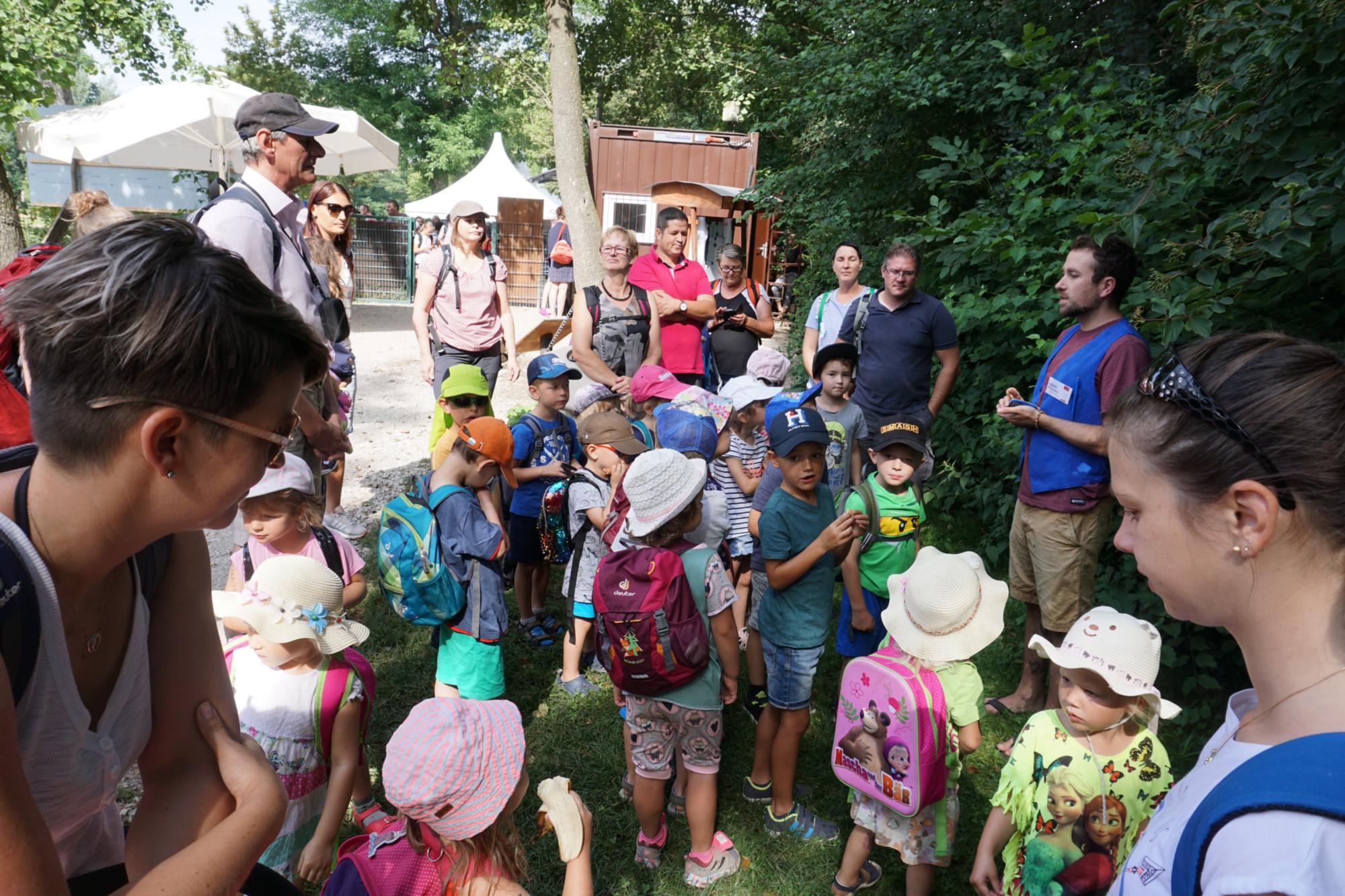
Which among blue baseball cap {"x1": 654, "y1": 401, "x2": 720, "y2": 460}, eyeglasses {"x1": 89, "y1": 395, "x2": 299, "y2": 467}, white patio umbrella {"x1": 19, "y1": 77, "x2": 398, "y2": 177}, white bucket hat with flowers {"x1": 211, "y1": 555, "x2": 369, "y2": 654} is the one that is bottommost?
white bucket hat with flowers {"x1": 211, "y1": 555, "x2": 369, "y2": 654}

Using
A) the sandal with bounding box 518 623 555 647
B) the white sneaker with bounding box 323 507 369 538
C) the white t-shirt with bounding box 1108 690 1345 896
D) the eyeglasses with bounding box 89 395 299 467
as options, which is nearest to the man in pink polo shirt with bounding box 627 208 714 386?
the sandal with bounding box 518 623 555 647

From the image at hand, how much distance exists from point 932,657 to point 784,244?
13.4 metres

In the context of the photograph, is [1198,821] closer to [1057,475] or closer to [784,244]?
[1057,475]

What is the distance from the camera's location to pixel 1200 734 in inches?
161

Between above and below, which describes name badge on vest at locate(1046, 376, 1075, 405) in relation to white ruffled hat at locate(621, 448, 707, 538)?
above

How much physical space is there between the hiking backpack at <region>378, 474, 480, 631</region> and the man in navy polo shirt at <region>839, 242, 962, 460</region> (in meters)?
2.88

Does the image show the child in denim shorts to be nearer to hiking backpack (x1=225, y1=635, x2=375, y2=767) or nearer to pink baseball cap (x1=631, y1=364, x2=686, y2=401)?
hiking backpack (x1=225, y1=635, x2=375, y2=767)

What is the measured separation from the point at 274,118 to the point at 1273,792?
3.94m

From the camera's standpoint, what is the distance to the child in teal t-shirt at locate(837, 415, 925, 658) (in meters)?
3.81

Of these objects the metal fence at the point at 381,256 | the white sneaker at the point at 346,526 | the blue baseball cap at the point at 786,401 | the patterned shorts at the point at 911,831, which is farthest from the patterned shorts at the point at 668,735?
the metal fence at the point at 381,256

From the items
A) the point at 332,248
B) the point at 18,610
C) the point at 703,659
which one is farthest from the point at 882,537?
the point at 332,248

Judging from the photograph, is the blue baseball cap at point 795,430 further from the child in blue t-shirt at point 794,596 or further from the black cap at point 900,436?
the black cap at point 900,436

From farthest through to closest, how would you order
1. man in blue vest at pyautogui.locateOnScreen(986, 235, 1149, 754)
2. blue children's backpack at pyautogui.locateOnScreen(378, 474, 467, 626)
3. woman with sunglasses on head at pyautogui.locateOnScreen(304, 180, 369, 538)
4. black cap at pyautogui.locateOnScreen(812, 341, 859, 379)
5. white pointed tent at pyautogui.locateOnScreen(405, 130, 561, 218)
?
white pointed tent at pyautogui.locateOnScreen(405, 130, 561, 218), woman with sunglasses on head at pyautogui.locateOnScreen(304, 180, 369, 538), black cap at pyautogui.locateOnScreen(812, 341, 859, 379), man in blue vest at pyautogui.locateOnScreen(986, 235, 1149, 754), blue children's backpack at pyautogui.locateOnScreen(378, 474, 467, 626)

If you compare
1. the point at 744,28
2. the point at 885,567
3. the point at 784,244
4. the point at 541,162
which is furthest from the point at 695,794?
the point at 541,162
